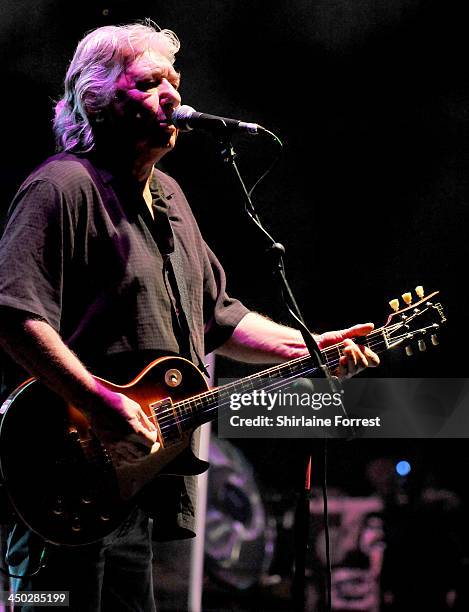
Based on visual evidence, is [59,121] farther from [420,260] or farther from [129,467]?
[420,260]

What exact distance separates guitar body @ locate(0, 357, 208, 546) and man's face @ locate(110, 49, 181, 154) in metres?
0.63

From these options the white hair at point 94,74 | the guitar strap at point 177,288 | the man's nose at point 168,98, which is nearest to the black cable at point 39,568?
the guitar strap at point 177,288

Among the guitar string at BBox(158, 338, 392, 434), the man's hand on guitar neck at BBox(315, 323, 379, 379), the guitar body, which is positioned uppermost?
the man's hand on guitar neck at BBox(315, 323, 379, 379)

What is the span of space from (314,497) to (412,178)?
2.35 meters

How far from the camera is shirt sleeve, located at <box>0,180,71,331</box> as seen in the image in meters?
1.72

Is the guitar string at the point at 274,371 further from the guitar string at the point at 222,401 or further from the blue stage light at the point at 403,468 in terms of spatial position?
the blue stage light at the point at 403,468

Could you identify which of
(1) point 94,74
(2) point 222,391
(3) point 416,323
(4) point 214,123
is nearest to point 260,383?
(2) point 222,391

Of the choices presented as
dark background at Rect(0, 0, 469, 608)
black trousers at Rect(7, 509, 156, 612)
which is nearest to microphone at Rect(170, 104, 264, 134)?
black trousers at Rect(7, 509, 156, 612)

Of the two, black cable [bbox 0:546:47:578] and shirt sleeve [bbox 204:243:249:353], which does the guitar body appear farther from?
shirt sleeve [bbox 204:243:249:353]

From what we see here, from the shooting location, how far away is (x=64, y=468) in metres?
1.74

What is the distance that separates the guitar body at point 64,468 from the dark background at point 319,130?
1.87 meters

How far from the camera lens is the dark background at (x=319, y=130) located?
348 cm

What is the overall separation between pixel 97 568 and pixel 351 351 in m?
0.90

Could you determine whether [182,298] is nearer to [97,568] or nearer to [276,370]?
[276,370]
